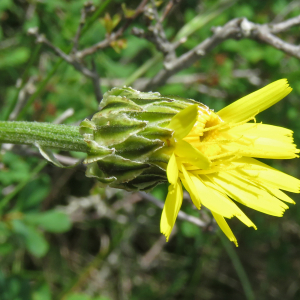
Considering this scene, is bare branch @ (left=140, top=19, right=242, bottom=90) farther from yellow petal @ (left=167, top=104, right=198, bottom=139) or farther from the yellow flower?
yellow petal @ (left=167, top=104, right=198, bottom=139)

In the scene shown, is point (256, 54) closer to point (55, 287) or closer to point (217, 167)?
point (217, 167)

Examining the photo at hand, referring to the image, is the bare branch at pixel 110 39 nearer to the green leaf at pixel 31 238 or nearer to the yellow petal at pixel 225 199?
the yellow petal at pixel 225 199

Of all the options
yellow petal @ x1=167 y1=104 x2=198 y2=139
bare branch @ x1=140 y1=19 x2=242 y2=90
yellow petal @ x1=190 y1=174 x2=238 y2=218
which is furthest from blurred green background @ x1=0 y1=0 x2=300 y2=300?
yellow petal @ x1=167 y1=104 x2=198 y2=139

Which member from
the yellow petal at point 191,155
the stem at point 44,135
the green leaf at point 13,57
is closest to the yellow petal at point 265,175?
the yellow petal at point 191,155

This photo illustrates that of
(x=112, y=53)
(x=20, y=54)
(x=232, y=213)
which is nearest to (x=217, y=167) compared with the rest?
(x=232, y=213)

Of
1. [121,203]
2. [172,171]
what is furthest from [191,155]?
[121,203]

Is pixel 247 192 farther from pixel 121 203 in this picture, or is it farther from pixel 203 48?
pixel 121 203

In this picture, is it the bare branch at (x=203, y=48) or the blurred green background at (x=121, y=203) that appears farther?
the blurred green background at (x=121, y=203)
